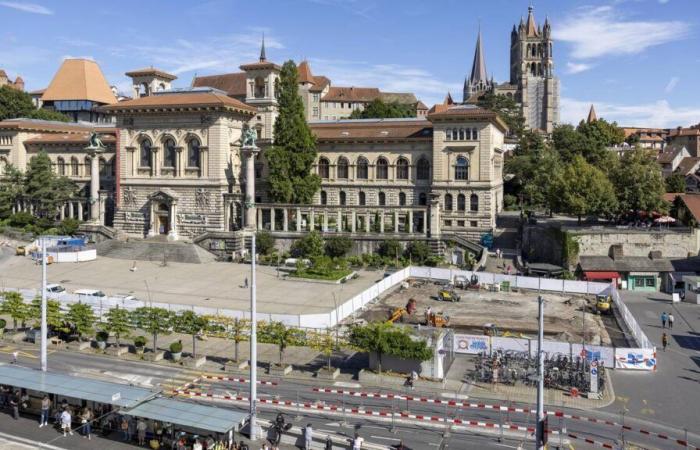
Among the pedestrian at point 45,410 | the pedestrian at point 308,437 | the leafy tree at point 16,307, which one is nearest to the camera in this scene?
the pedestrian at point 308,437

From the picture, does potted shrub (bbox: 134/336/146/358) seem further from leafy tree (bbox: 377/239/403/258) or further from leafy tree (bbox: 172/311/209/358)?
leafy tree (bbox: 377/239/403/258)

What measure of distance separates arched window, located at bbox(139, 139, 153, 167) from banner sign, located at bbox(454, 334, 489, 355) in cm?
4958

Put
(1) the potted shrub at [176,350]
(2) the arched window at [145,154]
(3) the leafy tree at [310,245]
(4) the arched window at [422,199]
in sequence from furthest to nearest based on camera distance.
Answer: (2) the arched window at [145,154] < (4) the arched window at [422,199] < (3) the leafy tree at [310,245] < (1) the potted shrub at [176,350]

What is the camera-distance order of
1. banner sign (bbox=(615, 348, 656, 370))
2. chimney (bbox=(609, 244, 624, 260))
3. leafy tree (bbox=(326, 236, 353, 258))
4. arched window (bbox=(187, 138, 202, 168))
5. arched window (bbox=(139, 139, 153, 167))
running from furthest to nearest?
arched window (bbox=(139, 139, 153, 167)), arched window (bbox=(187, 138, 202, 168)), leafy tree (bbox=(326, 236, 353, 258)), chimney (bbox=(609, 244, 624, 260)), banner sign (bbox=(615, 348, 656, 370))

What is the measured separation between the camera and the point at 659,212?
6850 cm

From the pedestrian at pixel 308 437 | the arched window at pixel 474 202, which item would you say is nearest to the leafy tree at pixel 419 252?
the arched window at pixel 474 202

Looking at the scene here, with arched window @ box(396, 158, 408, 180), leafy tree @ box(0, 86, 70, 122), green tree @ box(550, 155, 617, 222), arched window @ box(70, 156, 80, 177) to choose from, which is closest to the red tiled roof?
leafy tree @ box(0, 86, 70, 122)

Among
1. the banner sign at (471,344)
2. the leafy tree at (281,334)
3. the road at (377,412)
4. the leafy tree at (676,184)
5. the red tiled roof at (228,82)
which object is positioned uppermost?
the red tiled roof at (228,82)

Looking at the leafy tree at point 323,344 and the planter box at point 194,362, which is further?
the planter box at point 194,362

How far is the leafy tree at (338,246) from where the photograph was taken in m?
67.1

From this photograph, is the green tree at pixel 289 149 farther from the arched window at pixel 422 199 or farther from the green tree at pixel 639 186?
the green tree at pixel 639 186

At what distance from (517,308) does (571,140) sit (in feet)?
183

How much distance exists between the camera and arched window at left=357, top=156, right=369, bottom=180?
78750 mm

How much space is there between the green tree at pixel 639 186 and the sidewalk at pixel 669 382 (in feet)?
69.2
